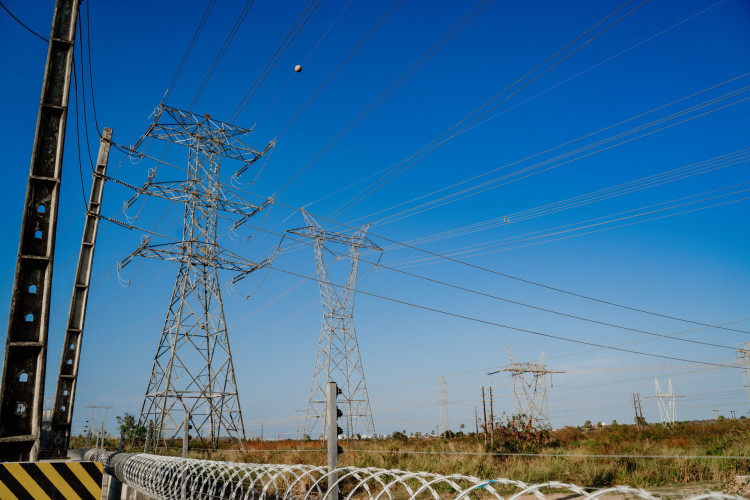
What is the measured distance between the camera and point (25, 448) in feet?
25.0

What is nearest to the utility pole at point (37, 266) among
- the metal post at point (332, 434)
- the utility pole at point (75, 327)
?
the metal post at point (332, 434)

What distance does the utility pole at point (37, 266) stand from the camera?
7605 millimetres

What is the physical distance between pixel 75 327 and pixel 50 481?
11.0 meters

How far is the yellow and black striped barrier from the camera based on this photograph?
6004 millimetres

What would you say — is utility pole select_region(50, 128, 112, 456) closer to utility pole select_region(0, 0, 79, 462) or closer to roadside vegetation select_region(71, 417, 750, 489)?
roadside vegetation select_region(71, 417, 750, 489)

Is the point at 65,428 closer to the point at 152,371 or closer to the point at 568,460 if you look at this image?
the point at 152,371

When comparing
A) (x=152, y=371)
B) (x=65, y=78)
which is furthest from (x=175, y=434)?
(x=65, y=78)

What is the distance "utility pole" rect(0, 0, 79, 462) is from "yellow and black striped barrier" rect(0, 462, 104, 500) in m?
1.42

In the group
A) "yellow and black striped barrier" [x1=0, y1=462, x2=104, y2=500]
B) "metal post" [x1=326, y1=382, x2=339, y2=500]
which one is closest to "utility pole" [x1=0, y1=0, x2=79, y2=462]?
"yellow and black striped barrier" [x1=0, y1=462, x2=104, y2=500]

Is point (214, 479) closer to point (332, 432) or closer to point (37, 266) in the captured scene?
point (332, 432)

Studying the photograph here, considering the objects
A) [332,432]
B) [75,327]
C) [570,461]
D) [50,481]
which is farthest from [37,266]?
[570,461]

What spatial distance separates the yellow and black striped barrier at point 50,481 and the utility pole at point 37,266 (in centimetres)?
142

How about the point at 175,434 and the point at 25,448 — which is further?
the point at 175,434

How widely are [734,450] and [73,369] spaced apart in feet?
69.2
